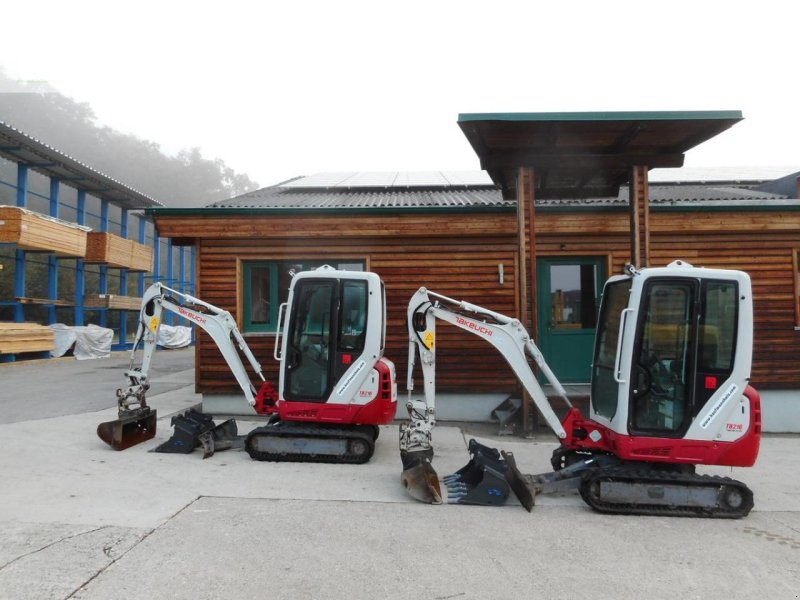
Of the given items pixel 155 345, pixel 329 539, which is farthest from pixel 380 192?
pixel 329 539

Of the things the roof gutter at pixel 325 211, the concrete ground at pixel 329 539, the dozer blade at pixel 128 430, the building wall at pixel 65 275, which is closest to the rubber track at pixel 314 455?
the concrete ground at pixel 329 539

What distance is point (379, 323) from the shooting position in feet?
20.8

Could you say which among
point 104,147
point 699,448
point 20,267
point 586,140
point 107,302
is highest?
point 104,147

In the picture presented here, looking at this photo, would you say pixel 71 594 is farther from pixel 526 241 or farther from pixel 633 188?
pixel 633 188

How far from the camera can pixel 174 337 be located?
27.3 meters

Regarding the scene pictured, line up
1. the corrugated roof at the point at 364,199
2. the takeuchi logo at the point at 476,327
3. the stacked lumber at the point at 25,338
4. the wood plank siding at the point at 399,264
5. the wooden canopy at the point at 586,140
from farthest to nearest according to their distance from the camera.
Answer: the stacked lumber at the point at 25,338 → the corrugated roof at the point at 364,199 → the wood plank siding at the point at 399,264 → the wooden canopy at the point at 586,140 → the takeuchi logo at the point at 476,327

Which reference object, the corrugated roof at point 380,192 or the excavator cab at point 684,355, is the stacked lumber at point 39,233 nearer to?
the corrugated roof at point 380,192

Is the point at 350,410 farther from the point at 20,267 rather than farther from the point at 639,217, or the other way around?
the point at 20,267

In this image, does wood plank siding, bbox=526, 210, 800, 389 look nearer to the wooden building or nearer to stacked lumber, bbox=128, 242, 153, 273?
the wooden building

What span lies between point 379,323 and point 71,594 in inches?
157

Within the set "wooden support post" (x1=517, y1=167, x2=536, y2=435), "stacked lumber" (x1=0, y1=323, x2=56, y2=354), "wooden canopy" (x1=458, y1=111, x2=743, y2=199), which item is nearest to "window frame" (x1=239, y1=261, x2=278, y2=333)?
"wooden canopy" (x1=458, y1=111, x2=743, y2=199)

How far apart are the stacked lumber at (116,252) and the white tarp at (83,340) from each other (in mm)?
3021

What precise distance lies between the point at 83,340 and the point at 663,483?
71.4 feet

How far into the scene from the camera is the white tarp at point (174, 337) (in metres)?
26.7
